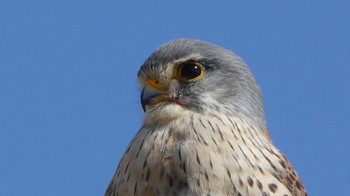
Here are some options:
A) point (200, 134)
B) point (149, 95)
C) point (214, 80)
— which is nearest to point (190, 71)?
point (214, 80)

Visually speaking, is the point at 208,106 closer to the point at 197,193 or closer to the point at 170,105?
the point at 170,105

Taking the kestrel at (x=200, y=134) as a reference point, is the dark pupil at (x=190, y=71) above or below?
above

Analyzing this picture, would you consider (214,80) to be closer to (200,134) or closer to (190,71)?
(190,71)

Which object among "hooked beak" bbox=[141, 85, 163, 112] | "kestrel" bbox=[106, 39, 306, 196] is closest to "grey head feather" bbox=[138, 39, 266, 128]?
"kestrel" bbox=[106, 39, 306, 196]

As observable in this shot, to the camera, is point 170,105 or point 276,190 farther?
point 170,105

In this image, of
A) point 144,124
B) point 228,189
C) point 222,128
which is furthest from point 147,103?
point 228,189

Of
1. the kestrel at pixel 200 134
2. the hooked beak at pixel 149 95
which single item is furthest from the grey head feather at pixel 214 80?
the hooked beak at pixel 149 95

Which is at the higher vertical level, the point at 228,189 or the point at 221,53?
the point at 221,53

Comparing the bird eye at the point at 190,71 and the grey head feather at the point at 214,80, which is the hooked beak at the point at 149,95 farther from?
the bird eye at the point at 190,71
